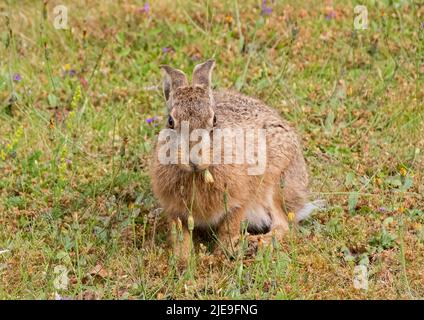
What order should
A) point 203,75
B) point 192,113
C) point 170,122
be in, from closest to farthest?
point 192,113 → point 170,122 → point 203,75

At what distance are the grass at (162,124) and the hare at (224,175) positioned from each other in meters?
0.23

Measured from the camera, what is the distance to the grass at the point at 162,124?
6.10m

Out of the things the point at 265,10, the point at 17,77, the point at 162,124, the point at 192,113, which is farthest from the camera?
the point at 265,10

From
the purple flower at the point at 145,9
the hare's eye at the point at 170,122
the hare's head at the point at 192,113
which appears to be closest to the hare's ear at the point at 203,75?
the hare's head at the point at 192,113

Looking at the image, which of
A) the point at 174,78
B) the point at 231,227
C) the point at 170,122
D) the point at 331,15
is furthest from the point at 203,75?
the point at 331,15

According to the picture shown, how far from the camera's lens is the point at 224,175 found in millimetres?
6383

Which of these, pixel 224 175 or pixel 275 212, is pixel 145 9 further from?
pixel 224 175

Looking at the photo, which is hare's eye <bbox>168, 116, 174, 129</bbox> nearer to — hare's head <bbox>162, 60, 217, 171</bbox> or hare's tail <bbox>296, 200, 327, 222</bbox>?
hare's head <bbox>162, 60, 217, 171</bbox>

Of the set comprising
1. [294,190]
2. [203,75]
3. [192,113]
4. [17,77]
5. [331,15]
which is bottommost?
[294,190]

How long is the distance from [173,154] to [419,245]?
1902 mm

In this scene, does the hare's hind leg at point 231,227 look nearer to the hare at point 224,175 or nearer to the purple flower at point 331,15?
the hare at point 224,175

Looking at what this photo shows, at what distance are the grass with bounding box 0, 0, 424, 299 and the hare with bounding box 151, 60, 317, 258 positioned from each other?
0.75 ft

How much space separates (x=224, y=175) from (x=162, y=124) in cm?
180
